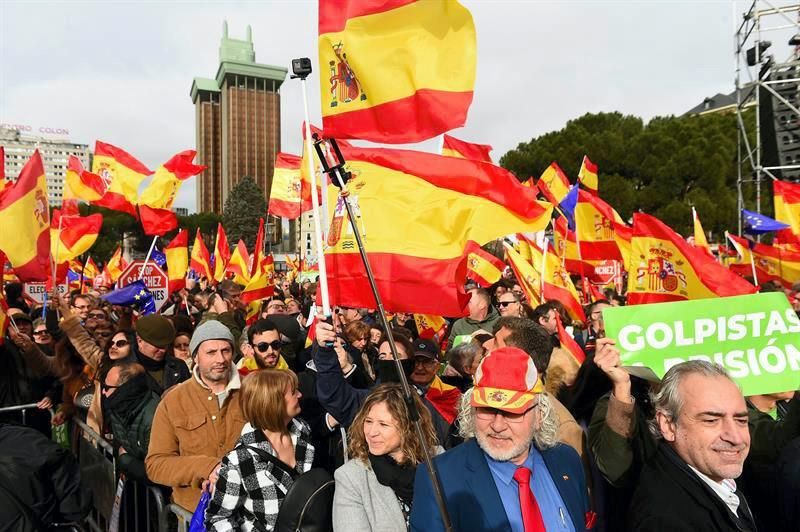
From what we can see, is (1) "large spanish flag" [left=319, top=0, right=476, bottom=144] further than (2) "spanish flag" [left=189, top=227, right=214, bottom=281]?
No

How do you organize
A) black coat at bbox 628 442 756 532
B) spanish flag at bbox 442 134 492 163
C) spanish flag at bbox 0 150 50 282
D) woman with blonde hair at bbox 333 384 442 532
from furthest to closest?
1. spanish flag at bbox 442 134 492 163
2. spanish flag at bbox 0 150 50 282
3. woman with blonde hair at bbox 333 384 442 532
4. black coat at bbox 628 442 756 532

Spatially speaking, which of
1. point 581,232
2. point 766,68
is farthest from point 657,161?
point 581,232

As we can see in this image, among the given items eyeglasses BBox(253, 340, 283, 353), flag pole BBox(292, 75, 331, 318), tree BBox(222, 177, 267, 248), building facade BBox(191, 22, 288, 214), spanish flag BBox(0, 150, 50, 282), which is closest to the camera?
flag pole BBox(292, 75, 331, 318)

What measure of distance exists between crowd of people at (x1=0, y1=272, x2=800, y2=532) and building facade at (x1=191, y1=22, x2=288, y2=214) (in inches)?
4759

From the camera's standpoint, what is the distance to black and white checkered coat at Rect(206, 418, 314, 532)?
294cm

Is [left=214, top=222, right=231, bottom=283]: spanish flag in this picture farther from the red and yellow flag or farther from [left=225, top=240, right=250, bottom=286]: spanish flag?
the red and yellow flag

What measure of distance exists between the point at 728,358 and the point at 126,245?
91.7m

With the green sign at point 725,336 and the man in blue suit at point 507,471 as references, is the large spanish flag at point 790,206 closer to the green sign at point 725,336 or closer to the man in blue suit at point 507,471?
the green sign at point 725,336

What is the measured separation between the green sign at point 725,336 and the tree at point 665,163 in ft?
104

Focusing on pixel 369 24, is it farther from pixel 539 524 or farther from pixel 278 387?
pixel 539 524

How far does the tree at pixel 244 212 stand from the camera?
96.6m

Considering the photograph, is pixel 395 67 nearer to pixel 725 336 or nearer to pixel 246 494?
pixel 725 336

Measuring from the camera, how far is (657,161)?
114ft

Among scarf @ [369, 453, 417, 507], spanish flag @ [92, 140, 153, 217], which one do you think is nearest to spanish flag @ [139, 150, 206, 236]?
spanish flag @ [92, 140, 153, 217]
